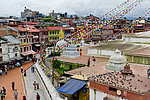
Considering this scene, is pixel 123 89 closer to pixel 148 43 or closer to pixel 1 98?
pixel 1 98

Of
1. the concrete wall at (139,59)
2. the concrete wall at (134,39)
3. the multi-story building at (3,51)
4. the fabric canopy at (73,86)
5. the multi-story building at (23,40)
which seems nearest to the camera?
the fabric canopy at (73,86)

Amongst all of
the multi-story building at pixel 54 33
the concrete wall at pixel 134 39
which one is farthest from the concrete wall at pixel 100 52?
the multi-story building at pixel 54 33

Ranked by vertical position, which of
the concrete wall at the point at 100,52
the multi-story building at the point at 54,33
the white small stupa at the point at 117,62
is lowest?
the white small stupa at the point at 117,62

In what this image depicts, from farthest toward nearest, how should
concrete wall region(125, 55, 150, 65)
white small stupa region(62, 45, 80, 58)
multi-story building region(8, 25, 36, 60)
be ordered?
multi-story building region(8, 25, 36, 60)
white small stupa region(62, 45, 80, 58)
concrete wall region(125, 55, 150, 65)

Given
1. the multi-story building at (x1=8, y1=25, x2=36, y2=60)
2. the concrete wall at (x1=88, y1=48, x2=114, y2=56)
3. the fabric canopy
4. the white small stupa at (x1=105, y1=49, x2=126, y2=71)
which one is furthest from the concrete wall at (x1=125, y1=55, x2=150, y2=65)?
the multi-story building at (x1=8, y1=25, x2=36, y2=60)

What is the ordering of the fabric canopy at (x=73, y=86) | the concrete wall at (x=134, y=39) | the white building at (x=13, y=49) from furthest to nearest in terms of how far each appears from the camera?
the white building at (x=13, y=49), the concrete wall at (x=134, y=39), the fabric canopy at (x=73, y=86)

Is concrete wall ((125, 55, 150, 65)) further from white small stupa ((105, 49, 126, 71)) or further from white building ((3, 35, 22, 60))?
white building ((3, 35, 22, 60))

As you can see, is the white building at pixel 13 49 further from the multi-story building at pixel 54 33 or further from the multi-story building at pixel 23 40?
the multi-story building at pixel 54 33

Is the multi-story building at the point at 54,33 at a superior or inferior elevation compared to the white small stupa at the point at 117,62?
superior

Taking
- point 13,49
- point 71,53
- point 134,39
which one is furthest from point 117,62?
point 13,49

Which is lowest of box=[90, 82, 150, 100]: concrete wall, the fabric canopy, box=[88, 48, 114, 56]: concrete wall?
the fabric canopy

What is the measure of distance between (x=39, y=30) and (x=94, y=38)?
1774cm

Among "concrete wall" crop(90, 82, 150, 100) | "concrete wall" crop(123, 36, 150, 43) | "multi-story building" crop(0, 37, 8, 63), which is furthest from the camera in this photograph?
"multi-story building" crop(0, 37, 8, 63)

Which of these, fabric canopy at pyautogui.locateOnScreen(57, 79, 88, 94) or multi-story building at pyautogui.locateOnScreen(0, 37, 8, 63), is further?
multi-story building at pyautogui.locateOnScreen(0, 37, 8, 63)
